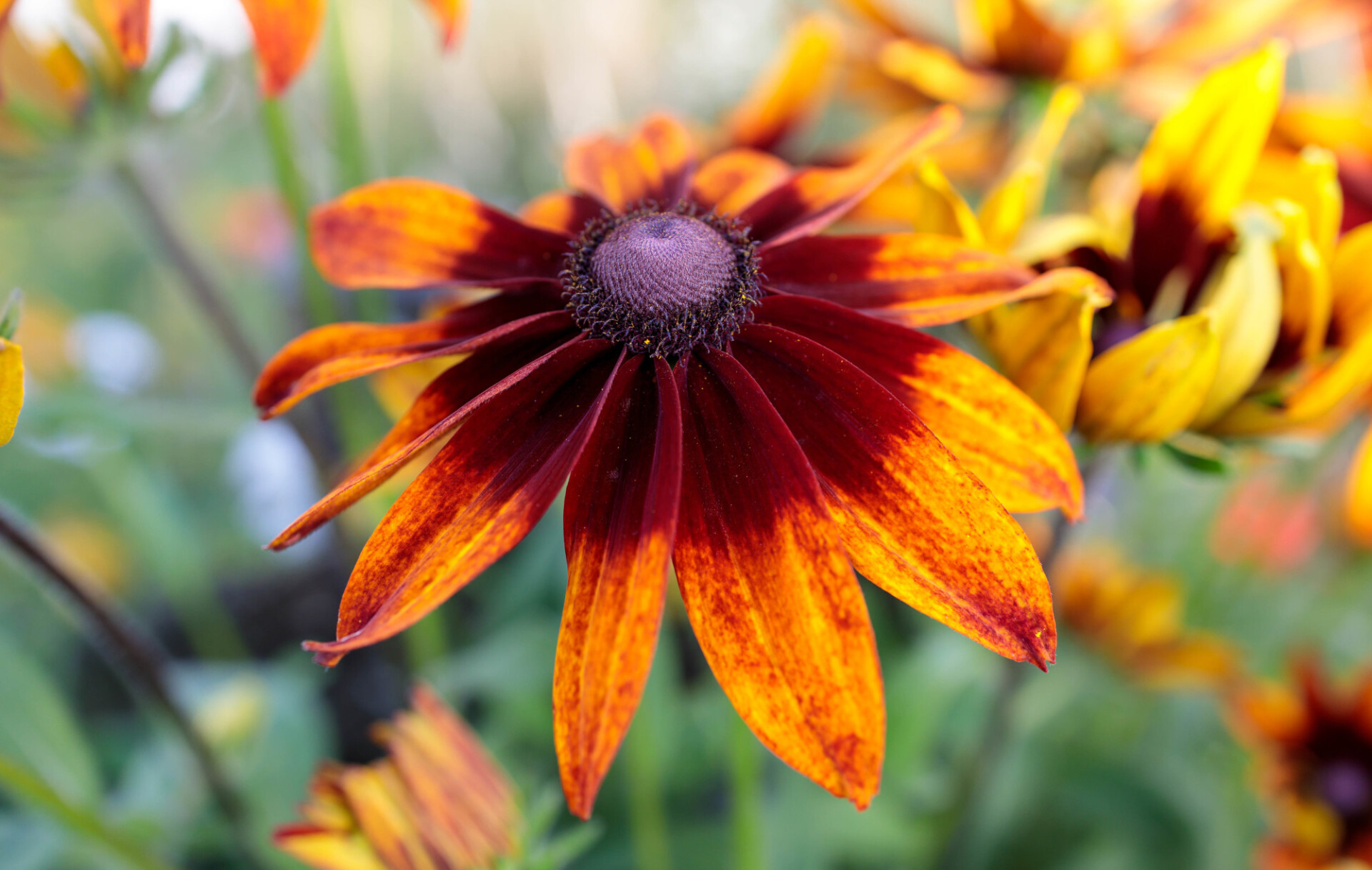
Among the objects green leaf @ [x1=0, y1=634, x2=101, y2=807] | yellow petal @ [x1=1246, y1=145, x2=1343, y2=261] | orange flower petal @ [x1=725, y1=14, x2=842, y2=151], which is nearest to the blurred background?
green leaf @ [x1=0, y1=634, x2=101, y2=807]

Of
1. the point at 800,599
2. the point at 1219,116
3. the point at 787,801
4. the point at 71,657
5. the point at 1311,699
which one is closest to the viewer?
the point at 800,599

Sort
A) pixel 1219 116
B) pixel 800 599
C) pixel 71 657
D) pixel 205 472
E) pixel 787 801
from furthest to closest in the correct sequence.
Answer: pixel 205 472, pixel 71 657, pixel 787 801, pixel 1219 116, pixel 800 599

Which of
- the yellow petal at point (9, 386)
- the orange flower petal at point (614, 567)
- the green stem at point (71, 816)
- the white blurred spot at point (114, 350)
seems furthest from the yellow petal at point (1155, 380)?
the white blurred spot at point (114, 350)

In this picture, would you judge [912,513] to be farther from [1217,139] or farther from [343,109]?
[343,109]

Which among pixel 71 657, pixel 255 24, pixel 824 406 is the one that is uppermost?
pixel 255 24

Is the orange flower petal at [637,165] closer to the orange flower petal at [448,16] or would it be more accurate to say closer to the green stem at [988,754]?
the orange flower petal at [448,16]

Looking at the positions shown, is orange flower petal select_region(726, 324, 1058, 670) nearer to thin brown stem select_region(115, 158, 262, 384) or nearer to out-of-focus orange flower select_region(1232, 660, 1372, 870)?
thin brown stem select_region(115, 158, 262, 384)

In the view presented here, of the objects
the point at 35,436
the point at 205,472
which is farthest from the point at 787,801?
the point at 205,472

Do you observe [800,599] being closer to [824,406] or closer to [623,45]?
[824,406]
